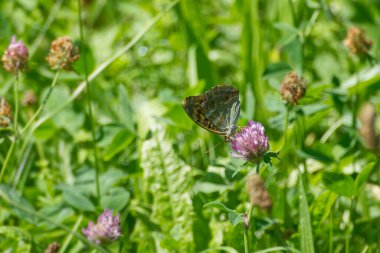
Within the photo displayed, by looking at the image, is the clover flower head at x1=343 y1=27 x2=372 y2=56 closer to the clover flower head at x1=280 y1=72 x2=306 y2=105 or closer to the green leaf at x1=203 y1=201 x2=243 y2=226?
the clover flower head at x1=280 y1=72 x2=306 y2=105

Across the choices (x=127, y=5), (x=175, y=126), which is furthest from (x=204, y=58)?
(x=127, y=5)

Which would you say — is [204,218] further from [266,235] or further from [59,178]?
[59,178]

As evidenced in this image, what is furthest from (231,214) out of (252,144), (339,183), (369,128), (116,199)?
(116,199)

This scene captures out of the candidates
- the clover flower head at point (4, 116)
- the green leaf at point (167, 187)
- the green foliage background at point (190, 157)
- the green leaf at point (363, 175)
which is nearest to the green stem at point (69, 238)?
the green foliage background at point (190, 157)

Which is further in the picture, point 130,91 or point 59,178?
point 130,91

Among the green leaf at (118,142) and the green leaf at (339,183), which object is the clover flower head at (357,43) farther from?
the green leaf at (118,142)

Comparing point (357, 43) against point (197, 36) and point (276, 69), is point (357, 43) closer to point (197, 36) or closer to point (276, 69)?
point (276, 69)

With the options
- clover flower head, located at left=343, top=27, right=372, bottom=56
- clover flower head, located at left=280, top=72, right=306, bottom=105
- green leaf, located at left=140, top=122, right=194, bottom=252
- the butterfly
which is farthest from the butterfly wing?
clover flower head, located at left=343, top=27, right=372, bottom=56
